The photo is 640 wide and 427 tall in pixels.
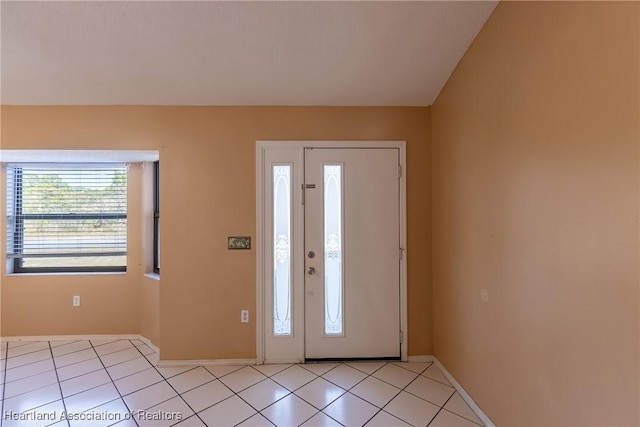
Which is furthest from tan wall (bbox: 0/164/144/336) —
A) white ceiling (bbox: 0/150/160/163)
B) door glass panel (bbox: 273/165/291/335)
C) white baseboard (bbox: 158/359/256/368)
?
door glass panel (bbox: 273/165/291/335)

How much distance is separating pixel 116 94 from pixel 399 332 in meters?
3.23

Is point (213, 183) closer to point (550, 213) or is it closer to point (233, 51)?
point (233, 51)

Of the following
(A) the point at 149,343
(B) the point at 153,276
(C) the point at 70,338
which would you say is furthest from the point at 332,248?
(C) the point at 70,338

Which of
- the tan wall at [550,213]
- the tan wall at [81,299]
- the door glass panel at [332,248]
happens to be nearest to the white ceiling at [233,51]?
the tan wall at [550,213]

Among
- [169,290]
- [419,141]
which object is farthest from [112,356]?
[419,141]

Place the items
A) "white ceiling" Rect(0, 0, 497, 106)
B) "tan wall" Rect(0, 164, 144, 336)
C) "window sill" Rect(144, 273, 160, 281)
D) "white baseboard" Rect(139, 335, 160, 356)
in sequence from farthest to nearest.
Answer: "tan wall" Rect(0, 164, 144, 336), "window sill" Rect(144, 273, 160, 281), "white baseboard" Rect(139, 335, 160, 356), "white ceiling" Rect(0, 0, 497, 106)

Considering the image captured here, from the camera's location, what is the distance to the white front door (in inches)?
101

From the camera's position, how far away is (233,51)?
192cm

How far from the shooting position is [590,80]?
3.59ft

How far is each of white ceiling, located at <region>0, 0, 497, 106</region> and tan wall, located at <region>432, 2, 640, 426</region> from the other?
0.36 m

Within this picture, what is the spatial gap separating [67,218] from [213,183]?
6.51ft

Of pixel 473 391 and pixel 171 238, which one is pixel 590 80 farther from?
pixel 171 238

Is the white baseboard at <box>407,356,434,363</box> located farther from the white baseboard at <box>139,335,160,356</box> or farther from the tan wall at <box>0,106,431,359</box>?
the white baseboard at <box>139,335,160,356</box>

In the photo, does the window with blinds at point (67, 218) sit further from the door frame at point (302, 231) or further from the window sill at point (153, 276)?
the door frame at point (302, 231)
